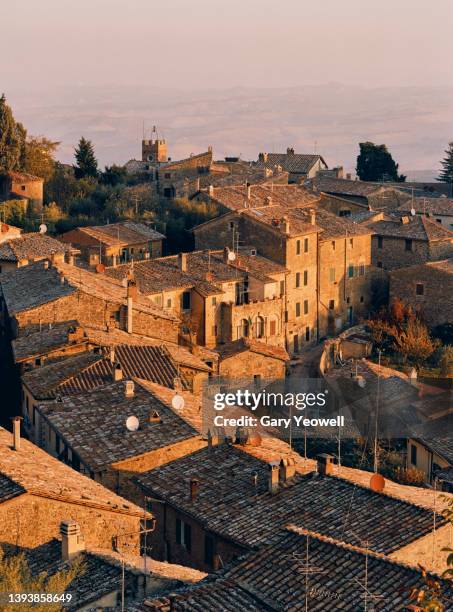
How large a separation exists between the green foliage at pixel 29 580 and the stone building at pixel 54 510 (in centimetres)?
80

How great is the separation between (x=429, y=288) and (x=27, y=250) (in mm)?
17198

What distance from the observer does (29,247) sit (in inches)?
2072

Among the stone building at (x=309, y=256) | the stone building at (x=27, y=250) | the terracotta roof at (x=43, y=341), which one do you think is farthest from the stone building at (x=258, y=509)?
the stone building at (x=309, y=256)

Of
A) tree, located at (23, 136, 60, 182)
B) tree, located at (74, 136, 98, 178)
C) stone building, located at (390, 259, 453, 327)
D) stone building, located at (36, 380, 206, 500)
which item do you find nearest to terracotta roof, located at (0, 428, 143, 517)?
stone building, located at (36, 380, 206, 500)

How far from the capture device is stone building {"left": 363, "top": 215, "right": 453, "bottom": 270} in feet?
200

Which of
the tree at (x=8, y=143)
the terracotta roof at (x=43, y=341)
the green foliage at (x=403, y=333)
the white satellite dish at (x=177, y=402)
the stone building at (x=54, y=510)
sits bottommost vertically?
the green foliage at (x=403, y=333)

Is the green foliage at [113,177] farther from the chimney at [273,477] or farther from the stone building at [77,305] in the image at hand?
the chimney at [273,477]

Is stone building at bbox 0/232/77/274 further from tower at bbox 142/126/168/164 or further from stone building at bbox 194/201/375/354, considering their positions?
tower at bbox 142/126/168/164

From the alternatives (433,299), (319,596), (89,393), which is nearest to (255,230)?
(433,299)

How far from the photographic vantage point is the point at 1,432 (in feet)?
96.6

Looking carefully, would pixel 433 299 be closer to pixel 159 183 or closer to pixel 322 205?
pixel 322 205

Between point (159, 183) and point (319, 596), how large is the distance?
51.7 metres

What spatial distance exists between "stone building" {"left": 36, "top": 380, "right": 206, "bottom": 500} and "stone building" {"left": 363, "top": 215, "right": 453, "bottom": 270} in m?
29.8

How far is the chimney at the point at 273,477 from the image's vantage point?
25469mm
